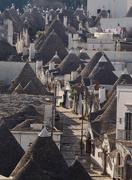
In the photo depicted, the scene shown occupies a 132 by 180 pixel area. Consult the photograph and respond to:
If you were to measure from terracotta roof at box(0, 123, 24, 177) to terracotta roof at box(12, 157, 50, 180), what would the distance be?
3416mm

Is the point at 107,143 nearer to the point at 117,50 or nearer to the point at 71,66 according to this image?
the point at 71,66

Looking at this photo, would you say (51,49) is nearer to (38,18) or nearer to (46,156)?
(38,18)

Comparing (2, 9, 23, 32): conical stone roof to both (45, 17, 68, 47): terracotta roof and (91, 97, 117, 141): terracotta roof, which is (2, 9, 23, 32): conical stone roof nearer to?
(45, 17, 68, 47): terracotta roof

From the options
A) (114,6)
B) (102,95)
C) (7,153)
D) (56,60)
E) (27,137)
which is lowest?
(27,137)

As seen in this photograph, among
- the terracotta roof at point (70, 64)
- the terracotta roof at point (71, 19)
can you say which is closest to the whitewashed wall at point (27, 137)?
the terracotta roof at point (70, 64)

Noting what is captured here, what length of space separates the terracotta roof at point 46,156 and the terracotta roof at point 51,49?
43.0 metres

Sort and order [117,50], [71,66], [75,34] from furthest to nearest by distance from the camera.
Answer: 1. [75,34]
2. [117,50]
3. [71,66]

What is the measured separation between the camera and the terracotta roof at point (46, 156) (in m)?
33.3

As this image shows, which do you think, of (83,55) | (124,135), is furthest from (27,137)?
(83,55)

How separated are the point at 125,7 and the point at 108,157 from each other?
71.6 meters

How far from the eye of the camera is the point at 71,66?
227ft

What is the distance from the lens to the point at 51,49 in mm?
80250

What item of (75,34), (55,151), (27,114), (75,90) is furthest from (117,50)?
(55,151)

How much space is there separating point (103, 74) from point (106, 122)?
14312 millimetres
